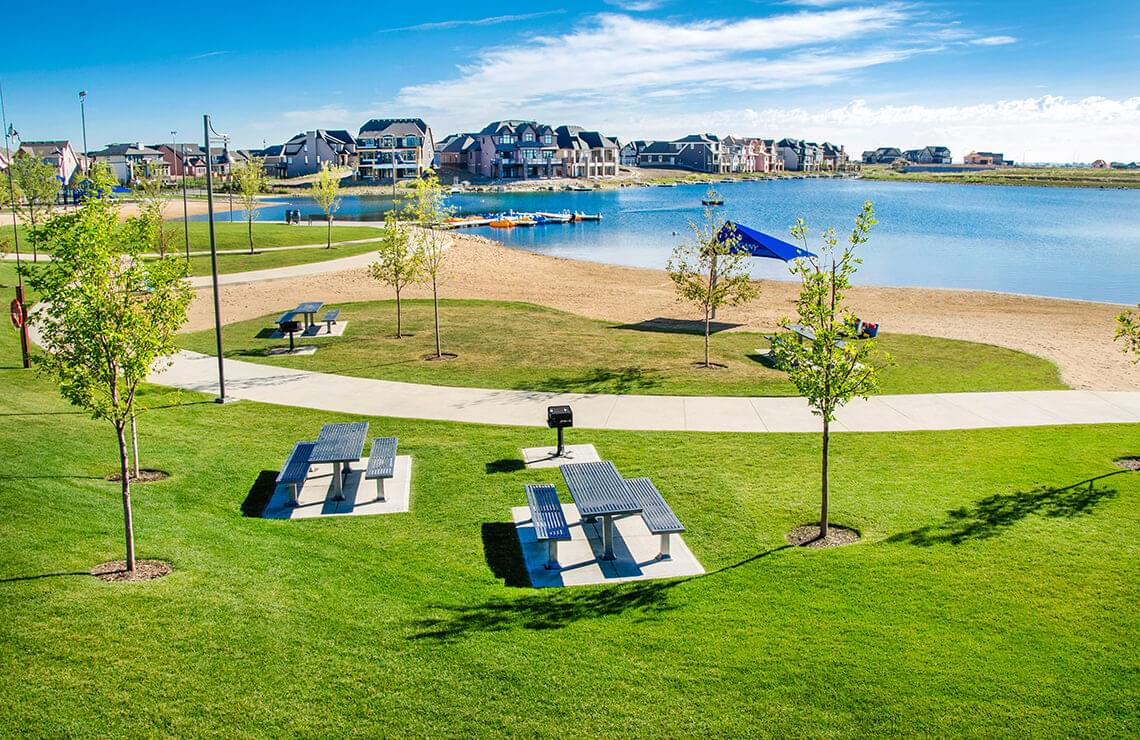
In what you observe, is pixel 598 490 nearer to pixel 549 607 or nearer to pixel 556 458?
pixel 549 607

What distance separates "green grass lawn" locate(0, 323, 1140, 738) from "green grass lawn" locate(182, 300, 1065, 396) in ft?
19.6

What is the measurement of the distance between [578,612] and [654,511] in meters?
2.25

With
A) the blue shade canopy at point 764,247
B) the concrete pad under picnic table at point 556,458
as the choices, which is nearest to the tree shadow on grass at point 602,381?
the concrete pad under picnic table at point 556,458

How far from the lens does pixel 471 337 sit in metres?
25.7

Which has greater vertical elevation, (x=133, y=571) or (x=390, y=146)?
(x=390, y=146)

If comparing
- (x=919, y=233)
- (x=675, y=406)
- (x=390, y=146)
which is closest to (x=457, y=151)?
(x=390, y=146)

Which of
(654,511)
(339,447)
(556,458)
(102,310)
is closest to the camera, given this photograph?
(102,310)

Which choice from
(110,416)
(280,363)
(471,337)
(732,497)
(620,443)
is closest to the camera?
(110,416)

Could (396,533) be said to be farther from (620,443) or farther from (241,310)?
(241,310)

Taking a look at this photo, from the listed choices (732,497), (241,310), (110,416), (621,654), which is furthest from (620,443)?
(241,310)

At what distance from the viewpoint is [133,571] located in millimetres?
9562

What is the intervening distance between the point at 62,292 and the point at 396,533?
5041mm

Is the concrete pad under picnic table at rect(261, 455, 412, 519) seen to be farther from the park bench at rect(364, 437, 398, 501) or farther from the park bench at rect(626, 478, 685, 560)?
the park bench at rect(626, 478, 685, 560)

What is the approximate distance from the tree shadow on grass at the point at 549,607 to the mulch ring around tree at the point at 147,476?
6021 mm
